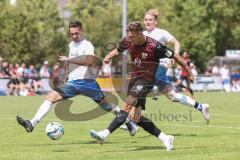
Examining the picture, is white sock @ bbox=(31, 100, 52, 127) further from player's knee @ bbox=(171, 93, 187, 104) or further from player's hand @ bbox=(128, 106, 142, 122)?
player's knee @ bbox=(171, 93, 187, 104)

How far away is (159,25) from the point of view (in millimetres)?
64375

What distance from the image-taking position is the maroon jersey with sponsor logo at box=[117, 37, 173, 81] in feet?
36.7

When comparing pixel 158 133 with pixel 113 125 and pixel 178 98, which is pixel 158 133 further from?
pixel 178 98

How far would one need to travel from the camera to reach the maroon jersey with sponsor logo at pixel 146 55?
36.7 feet

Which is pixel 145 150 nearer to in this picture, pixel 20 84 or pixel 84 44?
pixel 84 44

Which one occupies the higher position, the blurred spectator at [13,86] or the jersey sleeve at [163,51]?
the jersey sleeve at [163,51]

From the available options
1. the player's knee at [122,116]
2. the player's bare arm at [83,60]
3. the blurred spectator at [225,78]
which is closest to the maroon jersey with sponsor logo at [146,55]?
the player's knee at [122,116]

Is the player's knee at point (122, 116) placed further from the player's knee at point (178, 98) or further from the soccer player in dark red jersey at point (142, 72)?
the player's knee at point (178, 98)

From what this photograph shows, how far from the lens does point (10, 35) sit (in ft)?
197

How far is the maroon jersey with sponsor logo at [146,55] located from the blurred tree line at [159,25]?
5058cm

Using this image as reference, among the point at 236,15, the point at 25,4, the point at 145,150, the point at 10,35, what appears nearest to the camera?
the point at 145,150

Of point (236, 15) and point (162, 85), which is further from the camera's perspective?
point (236, 15)

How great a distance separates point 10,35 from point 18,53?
66.9 inches

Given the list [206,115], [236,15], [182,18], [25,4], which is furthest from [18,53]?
[206,115]
